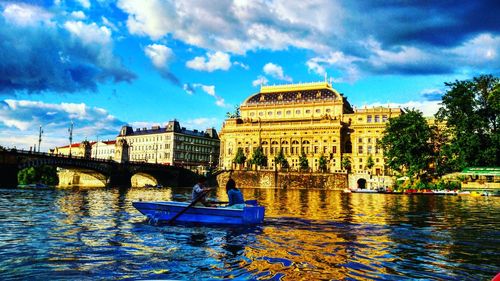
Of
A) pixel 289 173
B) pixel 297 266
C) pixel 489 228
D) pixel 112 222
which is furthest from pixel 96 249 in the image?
pixel 289 173

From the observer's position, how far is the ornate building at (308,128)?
12706cm

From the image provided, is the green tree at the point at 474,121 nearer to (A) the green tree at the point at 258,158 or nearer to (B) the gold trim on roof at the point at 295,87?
(A) the green tree at the point at 258,158

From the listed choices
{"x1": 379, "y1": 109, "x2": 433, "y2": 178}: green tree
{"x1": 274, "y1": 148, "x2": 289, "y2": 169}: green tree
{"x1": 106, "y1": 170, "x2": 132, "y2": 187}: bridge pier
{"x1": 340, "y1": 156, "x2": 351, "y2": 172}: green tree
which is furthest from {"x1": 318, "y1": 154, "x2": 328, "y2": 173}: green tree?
{"x1": 106, "y1": 170, "x2": 132, "y2": 187}: bridge pier

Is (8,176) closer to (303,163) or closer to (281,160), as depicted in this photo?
(281,160)

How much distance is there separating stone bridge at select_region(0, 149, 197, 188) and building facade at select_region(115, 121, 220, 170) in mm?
38205

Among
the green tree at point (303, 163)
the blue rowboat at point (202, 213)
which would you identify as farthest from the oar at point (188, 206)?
the green tree at point (303, 163)

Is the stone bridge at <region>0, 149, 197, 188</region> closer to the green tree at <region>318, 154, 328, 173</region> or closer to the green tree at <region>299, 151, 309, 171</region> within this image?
the green tree at <region>299, 151, 309, 171</region>

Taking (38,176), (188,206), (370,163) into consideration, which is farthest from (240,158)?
(188,206)

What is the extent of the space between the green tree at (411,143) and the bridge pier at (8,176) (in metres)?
70.1

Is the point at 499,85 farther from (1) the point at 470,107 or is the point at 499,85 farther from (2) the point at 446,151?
(2) the point at 446,151

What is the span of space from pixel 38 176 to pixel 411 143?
108903 millimetres

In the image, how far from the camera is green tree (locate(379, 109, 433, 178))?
8456 cm

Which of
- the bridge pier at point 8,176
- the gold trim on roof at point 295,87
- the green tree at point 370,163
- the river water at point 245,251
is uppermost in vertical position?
the gold trim on roof at point 295,87

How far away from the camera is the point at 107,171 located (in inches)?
3573
